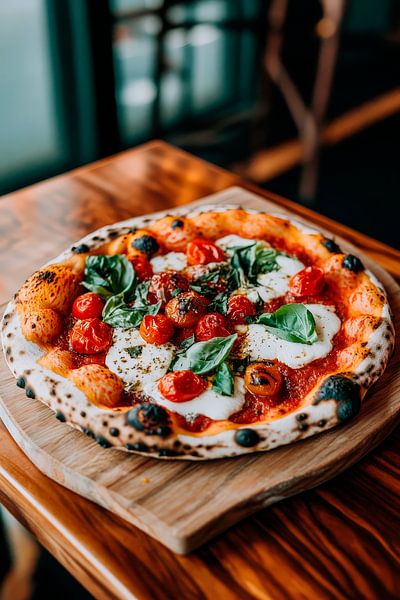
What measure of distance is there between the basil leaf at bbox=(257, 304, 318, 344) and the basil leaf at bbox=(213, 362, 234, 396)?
0.24 m

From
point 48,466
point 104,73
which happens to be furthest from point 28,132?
point 48,466

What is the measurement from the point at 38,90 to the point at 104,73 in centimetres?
49

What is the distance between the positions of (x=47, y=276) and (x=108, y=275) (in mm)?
217

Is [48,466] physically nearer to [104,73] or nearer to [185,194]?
[185,194]

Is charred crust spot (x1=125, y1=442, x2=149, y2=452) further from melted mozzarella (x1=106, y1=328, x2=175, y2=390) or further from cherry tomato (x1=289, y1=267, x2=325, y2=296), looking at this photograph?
cherry tomato (x1=289, y1=267, x2=325, y2=296)

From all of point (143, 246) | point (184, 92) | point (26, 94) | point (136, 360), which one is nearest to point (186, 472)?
point (136, 360)

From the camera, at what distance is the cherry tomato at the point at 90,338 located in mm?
2092

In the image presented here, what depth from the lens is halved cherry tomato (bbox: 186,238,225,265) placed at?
2.46 meters

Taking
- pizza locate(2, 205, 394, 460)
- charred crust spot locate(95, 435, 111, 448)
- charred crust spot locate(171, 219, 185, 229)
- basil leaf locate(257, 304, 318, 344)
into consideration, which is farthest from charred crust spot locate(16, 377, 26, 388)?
charred crust spot locate(171, 219, 185, 229)

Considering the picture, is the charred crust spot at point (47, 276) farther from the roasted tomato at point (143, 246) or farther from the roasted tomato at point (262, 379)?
the roasted tomato at point (262, 379)

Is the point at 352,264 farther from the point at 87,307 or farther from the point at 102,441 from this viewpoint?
the point at 102,441

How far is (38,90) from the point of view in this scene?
4934 mm

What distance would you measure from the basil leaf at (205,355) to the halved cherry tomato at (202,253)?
0.48 meters

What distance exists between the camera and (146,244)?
247 centimetres
